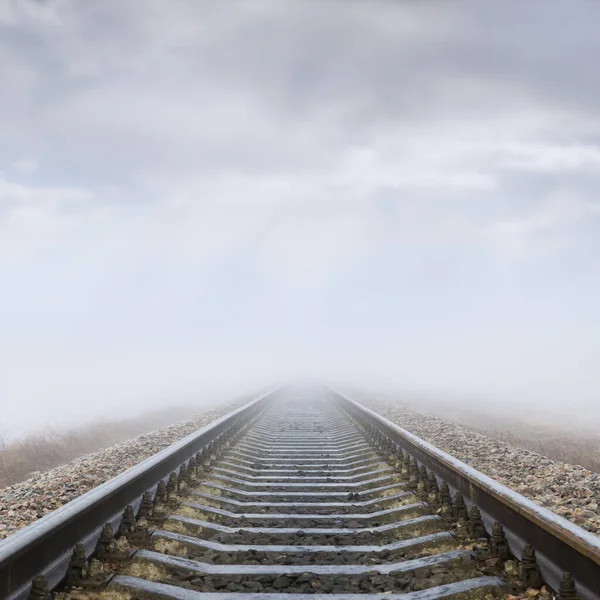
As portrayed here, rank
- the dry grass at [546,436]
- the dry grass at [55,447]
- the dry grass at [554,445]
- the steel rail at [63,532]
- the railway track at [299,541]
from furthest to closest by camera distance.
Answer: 1. the dry grass at [546,436]
2. the dry grass at [55,447]
3. the dry grass at [554,445]
4. the railway track at [299,541]
5. the steel rail at [63,532]

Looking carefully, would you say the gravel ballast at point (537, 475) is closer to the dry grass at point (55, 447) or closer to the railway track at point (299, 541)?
the railway track at point (299, 541)

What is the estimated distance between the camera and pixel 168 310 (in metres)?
190

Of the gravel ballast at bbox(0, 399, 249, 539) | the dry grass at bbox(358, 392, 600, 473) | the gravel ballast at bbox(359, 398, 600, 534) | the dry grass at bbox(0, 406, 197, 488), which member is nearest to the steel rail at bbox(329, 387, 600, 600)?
the gravel ballast at bbox(359, 398, 600, 534)

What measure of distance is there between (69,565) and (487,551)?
98.5 inches

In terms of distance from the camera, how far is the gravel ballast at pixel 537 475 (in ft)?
17.9

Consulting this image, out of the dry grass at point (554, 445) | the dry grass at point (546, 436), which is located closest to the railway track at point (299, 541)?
the dry grass at point (554, 445)

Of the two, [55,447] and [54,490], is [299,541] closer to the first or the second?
[54,490]

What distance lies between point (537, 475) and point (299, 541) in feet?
A: 13.9

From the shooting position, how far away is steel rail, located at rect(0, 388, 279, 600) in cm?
282

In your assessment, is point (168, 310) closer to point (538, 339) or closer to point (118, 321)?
point (118, 321)

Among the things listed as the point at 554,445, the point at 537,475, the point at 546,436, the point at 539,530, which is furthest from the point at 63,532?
the point at 546,436

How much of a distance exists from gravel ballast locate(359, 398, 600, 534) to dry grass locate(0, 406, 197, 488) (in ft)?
23.9

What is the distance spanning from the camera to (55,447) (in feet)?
43.8

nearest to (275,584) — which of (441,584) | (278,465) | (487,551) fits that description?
(441,584)
